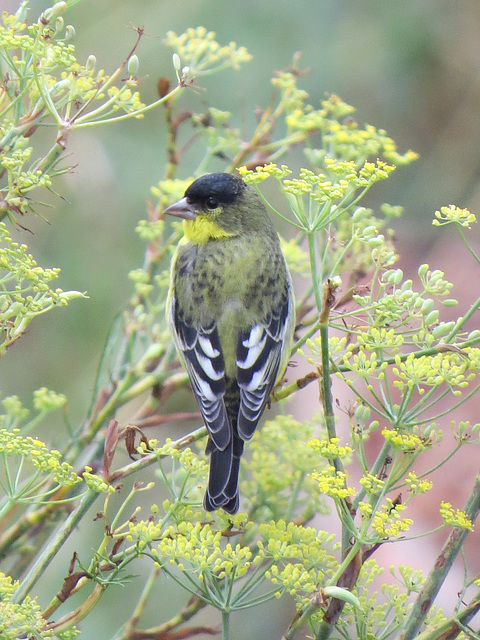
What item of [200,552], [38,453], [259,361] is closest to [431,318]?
[200,552]

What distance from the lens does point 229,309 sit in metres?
2.34

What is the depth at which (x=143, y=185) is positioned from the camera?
381 cm

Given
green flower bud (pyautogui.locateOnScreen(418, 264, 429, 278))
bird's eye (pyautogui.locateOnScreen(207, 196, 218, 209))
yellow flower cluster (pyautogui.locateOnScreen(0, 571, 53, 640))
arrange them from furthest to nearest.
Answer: bird's eye (pyautogui.locateOnScreen(207, 196, 218, 209)) < green flower bud (pyautogui.locateOnScreen(418, 264, 429, 278)) < yellow flower cluster (pyautogui.locateOnScreen(0, 571, 53, 640))

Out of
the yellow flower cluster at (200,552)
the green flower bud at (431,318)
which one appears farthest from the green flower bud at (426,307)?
the yellow flower cluster at (200,552)

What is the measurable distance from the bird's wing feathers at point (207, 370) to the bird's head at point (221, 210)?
310 mm

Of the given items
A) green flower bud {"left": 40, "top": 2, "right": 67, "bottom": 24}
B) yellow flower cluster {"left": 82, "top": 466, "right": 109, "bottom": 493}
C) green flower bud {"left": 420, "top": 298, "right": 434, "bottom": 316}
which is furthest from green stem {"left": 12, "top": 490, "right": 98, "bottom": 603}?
green flower bud {"left": 40, "top": 2, "right": 67, "bottom": 24}

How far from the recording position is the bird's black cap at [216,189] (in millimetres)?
2514

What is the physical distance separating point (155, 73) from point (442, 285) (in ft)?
9.52

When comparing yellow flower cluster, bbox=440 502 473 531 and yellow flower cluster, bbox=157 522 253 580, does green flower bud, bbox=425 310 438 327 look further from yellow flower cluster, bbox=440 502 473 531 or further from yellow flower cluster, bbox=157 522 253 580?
yellow flower cluster, bbox=157 522 253 580

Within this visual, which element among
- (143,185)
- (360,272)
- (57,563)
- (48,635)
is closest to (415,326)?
(360,272)

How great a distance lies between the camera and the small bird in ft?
6.64

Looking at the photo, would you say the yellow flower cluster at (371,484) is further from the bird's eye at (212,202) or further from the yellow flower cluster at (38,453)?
the bird's eye at (212,202)

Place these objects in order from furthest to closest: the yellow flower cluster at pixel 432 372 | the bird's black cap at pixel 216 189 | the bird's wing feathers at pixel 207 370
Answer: the bird's black cap at pixel 216 189 < the bird's wing feathers at pixel 207 370 < the yellow flower cluster at pixel 432 372

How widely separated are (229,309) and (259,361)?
0.22 metres
